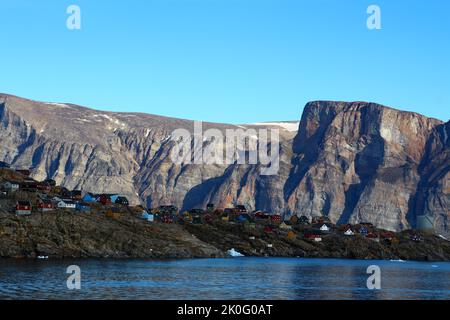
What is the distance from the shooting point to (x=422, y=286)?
150375 millimetres

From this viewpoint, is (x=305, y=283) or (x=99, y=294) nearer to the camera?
(x=99, y=294)
